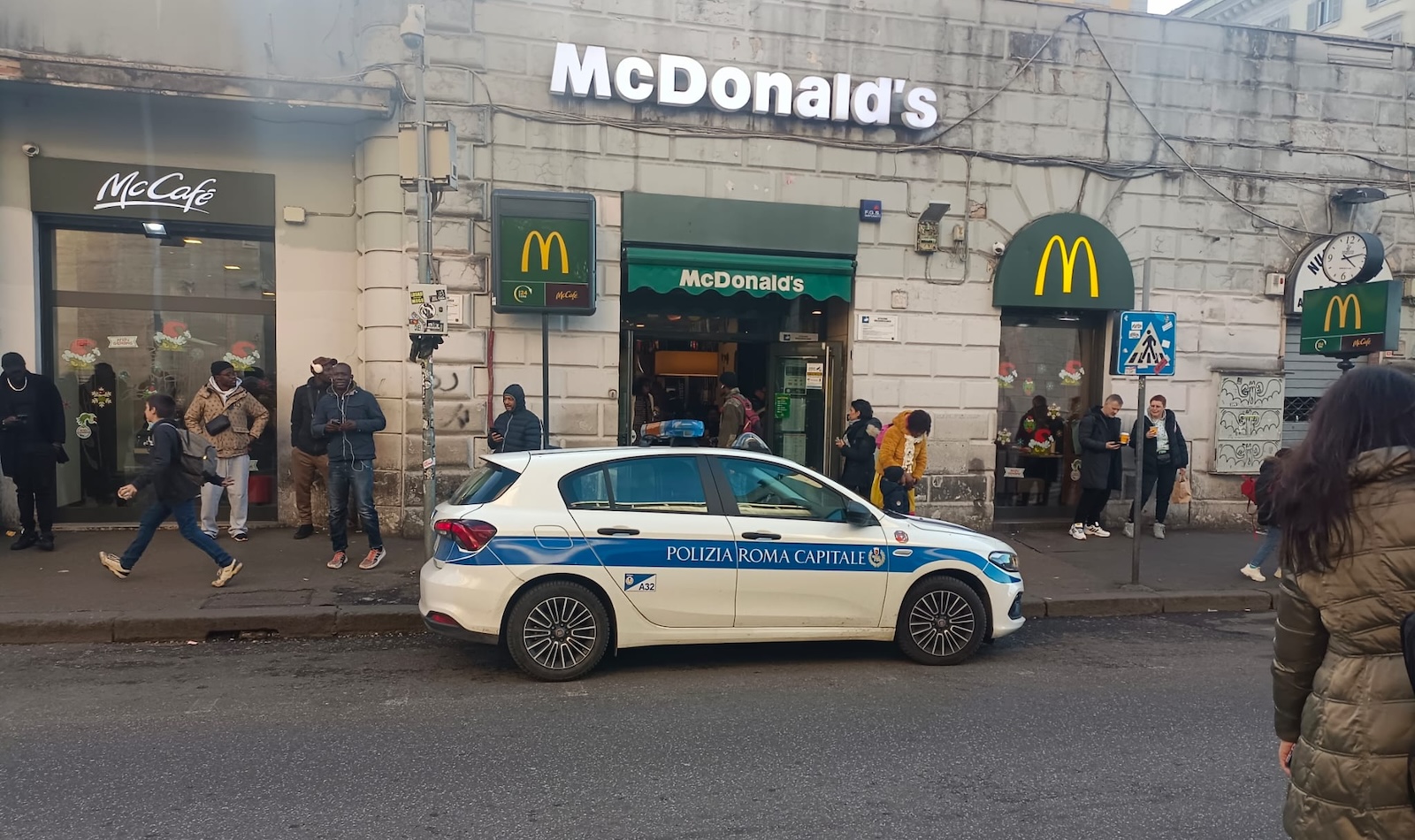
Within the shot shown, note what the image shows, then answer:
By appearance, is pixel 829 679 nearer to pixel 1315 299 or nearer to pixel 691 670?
pixel 691 670

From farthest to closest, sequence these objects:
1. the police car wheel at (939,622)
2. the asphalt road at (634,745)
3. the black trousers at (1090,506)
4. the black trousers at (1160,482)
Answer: the black trousers at (1090,506) → the black trousers at (1160,482) → the police car wheel at (939,622) → the asphalt road at (634,745)

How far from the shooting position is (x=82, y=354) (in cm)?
1011

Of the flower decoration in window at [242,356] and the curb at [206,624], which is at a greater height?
the flower decoration in window at [242,356]

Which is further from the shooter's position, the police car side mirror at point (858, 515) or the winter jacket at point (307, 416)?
the winter jacket at point (307, 416)

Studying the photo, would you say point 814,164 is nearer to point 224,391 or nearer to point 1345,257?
point 1345,257

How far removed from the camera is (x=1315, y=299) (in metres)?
10.3

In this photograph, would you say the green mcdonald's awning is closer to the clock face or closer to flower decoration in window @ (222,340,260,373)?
flower decoration in window @ (222,340,260,373)

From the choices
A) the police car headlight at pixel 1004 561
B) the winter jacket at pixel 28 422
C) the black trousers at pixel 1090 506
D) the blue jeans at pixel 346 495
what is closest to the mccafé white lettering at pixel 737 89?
the blue jeans at pixel 346 495

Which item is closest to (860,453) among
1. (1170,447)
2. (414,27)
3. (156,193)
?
(1170,447)

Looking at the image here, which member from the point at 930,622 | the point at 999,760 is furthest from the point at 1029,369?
the point at 999,760

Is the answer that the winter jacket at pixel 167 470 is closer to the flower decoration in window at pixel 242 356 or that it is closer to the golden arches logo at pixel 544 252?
the flower decoration in window at pixel 242 356

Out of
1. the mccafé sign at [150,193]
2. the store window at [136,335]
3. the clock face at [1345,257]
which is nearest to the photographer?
the mccafé sign at [150,193]

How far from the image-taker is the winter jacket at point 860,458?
9.82m

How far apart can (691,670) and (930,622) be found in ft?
5.71
